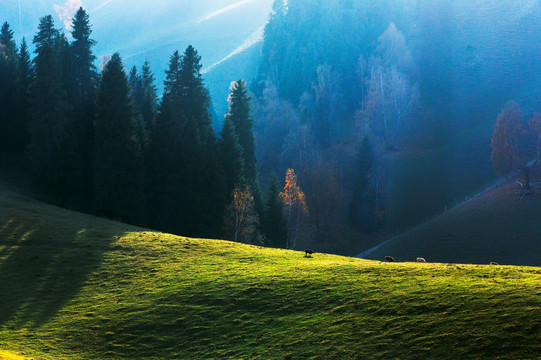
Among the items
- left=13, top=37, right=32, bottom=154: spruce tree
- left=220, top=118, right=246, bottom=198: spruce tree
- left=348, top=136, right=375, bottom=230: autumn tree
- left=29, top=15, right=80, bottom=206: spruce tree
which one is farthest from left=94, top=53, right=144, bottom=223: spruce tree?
left=348, top=136, right=375, bottom=230: autumn tree

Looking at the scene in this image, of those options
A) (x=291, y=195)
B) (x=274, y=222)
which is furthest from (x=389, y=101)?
(x=274, y=222)

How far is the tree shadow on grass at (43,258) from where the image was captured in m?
24.6

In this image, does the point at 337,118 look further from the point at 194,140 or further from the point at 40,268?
the point at 40,268

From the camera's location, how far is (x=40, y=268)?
30094 millimetres

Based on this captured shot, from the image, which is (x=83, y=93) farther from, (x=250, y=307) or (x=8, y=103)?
(x=250, y=307)

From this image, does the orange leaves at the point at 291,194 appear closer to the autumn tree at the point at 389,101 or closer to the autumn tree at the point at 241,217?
the autumn tree at the point at 241,217

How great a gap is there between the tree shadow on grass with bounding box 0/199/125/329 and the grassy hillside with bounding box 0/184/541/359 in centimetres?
12

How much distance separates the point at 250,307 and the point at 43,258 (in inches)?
662

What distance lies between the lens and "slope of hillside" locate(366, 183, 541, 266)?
2763 inches

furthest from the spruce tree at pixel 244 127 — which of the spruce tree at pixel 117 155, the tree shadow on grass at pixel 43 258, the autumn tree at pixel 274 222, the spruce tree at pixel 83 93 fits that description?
the tree shadow on grass at pixel 43 258

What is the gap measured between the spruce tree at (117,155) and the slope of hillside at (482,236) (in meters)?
39.3

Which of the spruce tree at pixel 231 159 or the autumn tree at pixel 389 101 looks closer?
the spruce tree at pixel 231 159

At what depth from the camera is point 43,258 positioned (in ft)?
104

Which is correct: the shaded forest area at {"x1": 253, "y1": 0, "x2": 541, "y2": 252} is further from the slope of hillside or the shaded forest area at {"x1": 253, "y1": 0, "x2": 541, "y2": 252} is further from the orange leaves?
the slope of hillside
